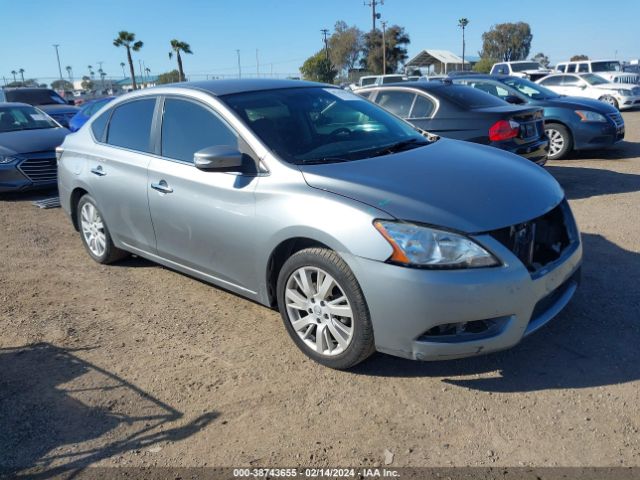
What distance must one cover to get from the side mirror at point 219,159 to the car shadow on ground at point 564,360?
150 centimetres

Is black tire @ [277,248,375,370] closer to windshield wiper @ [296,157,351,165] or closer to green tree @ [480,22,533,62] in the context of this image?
windshield wiper @ [296,157,351,165]

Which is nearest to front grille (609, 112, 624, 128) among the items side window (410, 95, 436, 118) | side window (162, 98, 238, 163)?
side window (410, 95, 436, 118)

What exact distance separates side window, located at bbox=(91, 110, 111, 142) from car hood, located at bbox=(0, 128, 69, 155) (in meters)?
4.33

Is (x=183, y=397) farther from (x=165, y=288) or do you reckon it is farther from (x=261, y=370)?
(x=165, y=288)

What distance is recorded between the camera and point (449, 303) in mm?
2822

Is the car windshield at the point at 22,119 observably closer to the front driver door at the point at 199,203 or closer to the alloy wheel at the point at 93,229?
the alloy wheel at the point at 93,229

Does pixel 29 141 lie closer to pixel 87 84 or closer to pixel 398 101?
pixel 398 101

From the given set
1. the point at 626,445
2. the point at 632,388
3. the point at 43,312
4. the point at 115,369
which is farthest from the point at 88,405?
the point at 632,388

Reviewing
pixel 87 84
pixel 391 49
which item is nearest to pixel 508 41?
pixel 391 49

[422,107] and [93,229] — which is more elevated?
[422,107]

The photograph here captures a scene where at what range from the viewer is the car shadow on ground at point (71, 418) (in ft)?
8.95

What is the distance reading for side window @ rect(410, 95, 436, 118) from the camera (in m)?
7.59

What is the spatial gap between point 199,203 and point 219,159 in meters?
0.52

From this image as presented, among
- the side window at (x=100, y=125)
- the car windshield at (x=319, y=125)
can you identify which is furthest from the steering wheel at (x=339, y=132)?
the side window at (x=100, y=125)
